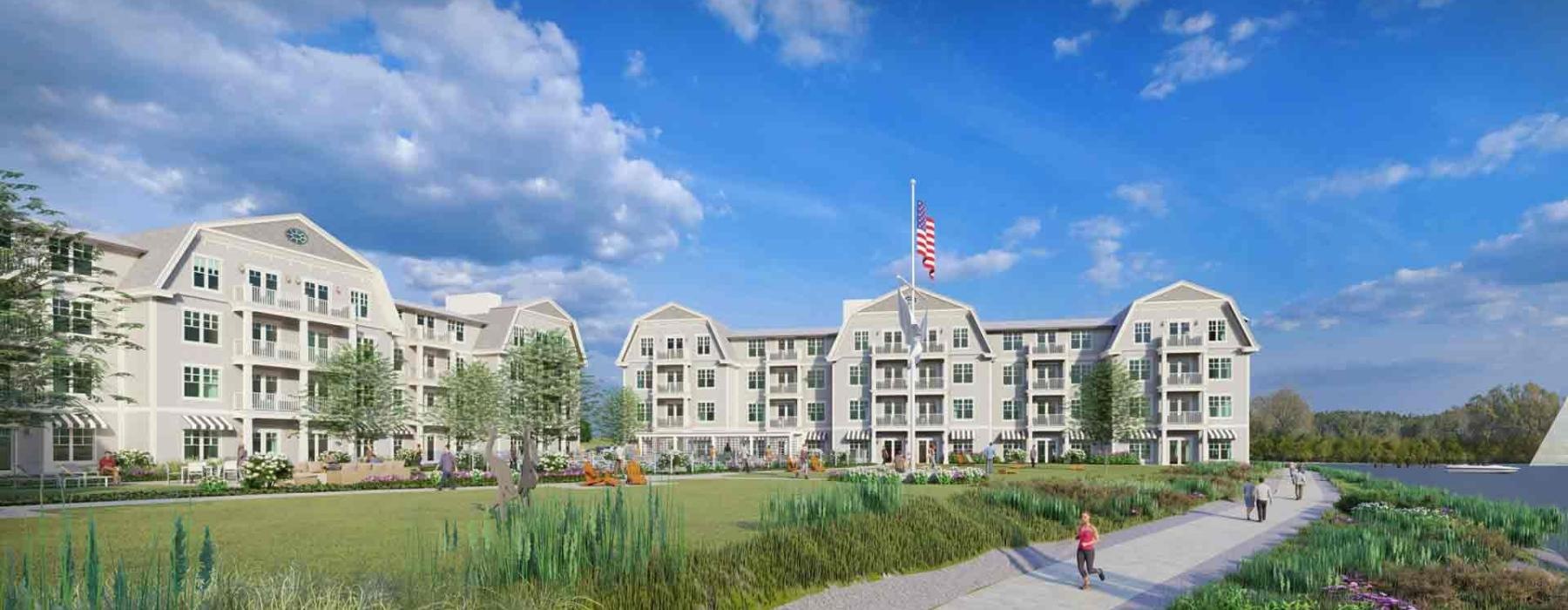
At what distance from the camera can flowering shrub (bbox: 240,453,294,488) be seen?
27.9m

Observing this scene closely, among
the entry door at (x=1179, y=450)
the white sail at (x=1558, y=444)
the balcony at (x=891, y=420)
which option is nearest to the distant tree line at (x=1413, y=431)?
the white sail at (x=1558, y=444)

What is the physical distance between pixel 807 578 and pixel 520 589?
415 centimetres

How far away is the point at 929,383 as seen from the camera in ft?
194

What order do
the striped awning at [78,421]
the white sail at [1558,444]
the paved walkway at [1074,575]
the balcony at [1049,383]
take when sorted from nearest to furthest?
the paved walkway at [1074,575]
the striped awning at [78,421]
the balcony at [1049,383]
the white sail at [1558,444]

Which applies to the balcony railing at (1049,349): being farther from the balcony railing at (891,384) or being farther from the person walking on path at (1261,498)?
the person walking on path at (1261,498)

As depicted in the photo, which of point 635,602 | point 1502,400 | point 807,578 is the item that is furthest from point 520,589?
point 1502,400

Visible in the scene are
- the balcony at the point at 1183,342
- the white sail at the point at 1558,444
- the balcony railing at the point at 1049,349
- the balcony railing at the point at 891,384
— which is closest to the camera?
the balcony at the point at 1183,342

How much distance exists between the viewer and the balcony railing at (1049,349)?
2336 inches

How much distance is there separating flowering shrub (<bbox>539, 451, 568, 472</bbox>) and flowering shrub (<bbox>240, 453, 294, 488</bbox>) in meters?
10.3

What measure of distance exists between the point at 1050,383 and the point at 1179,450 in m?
8.40

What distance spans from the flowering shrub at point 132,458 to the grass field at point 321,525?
12331mm

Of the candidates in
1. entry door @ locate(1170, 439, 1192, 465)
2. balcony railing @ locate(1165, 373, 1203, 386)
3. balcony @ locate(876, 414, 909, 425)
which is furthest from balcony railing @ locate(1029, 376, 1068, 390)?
balcony @ locate(876, 414, 909, 425)

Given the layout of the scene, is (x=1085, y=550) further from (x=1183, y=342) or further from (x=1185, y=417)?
(x=1185, y=417)

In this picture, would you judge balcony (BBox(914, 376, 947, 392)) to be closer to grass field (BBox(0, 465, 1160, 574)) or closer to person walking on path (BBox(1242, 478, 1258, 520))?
grass field (BBox(0, 465, 1160, 574))
